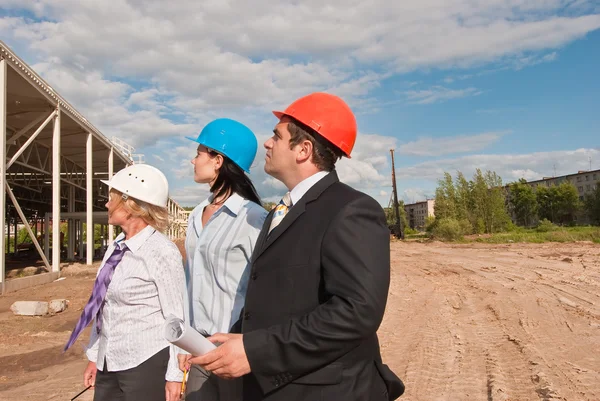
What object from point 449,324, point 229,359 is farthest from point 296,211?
point 449,324

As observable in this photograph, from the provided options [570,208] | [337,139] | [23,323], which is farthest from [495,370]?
[570,208]

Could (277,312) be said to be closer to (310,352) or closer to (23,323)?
(310,352)

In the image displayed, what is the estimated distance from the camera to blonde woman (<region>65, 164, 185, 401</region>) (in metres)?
2.64

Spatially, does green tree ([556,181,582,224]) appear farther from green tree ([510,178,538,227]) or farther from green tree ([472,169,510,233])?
green tree ([472,169,510,233])

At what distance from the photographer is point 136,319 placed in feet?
8.82

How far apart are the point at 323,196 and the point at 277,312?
1.52ft

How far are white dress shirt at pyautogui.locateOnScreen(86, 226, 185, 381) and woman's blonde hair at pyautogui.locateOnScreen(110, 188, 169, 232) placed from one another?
0.83 feet

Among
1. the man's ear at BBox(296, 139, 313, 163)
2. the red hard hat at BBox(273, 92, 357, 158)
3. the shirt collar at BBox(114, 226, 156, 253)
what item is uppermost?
the red hard hat at BBox(273, 92, 357, 158)

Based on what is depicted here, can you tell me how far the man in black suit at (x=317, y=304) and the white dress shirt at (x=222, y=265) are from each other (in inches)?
28.3

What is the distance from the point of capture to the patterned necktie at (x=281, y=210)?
194 cm

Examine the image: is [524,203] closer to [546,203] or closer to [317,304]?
[546,203]

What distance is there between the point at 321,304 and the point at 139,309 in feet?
4.89

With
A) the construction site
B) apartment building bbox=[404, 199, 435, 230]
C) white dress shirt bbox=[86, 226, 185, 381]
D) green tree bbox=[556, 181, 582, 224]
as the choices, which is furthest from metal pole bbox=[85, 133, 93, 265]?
apartment building bbox=[404, 199, 435, 230]

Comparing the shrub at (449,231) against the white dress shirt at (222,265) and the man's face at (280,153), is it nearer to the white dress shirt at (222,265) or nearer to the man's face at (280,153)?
the white dress shirt at (222,265)
